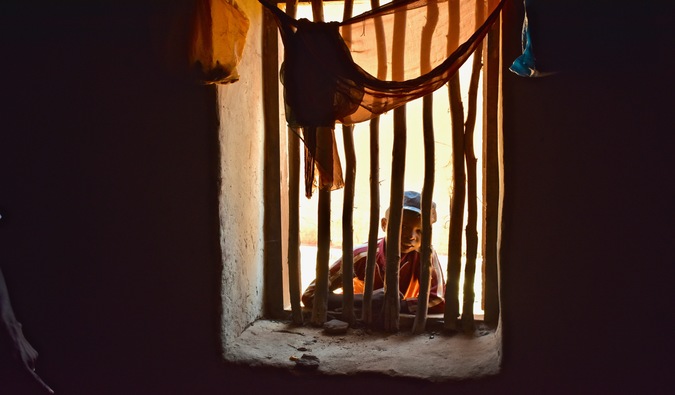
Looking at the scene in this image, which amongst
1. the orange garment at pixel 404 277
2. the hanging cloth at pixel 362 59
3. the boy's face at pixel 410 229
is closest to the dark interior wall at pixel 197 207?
the hanging cloth at pixel 362 59

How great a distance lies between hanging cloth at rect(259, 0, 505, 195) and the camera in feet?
6.14

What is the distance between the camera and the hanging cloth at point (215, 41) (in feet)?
6.43

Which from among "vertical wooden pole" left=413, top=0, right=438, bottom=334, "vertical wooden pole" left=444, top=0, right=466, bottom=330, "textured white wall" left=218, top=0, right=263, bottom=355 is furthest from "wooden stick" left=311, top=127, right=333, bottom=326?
"vertical wooden pole" left=444, top=0, right=466, bottom=330

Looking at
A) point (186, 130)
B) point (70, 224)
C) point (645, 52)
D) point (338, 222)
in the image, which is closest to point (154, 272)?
point (70, 224)

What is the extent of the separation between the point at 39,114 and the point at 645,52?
209cm

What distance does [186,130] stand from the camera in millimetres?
2037

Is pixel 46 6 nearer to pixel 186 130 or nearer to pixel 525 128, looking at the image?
pixel 186 130

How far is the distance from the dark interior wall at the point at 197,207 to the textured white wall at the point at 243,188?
0.20ft

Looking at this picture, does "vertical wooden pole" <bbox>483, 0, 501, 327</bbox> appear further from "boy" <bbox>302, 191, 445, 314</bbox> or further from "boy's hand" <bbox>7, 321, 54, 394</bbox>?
"boy's hand" <bbox>7, 321, 54, 394</bbox>

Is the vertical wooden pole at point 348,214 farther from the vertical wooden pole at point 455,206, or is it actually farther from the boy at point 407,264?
the vertical wooden pole at point 455,206

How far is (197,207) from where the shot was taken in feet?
6.76

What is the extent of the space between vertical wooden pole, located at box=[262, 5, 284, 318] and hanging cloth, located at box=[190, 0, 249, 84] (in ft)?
1.16

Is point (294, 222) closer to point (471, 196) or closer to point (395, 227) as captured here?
point (395, 227)

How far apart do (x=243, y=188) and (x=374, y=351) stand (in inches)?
31.9
